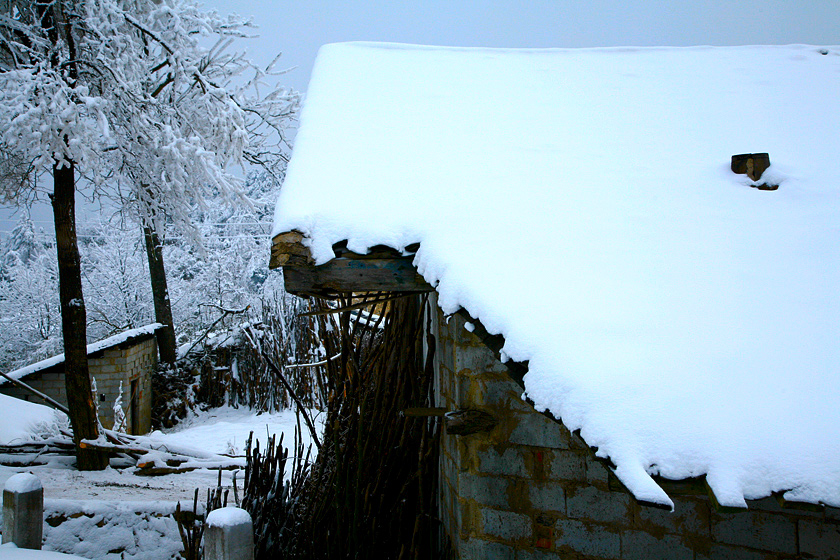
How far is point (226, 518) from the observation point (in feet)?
8.23

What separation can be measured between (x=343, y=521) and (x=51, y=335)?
1703 centimetres

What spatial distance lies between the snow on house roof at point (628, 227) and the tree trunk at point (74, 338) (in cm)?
431

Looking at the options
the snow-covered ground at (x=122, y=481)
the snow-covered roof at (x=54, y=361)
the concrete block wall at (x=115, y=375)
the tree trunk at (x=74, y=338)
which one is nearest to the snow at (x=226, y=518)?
the snow-covered ground at (x=122, y=481)

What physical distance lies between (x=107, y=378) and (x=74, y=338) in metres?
3.51

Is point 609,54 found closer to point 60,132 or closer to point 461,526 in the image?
point 461,526

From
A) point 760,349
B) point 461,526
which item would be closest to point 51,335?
point 461,526

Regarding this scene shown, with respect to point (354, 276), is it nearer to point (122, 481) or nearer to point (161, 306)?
point (122, 481)

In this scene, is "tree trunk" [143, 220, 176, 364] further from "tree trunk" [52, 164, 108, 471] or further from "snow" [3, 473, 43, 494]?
"snow" [3, 473, 43, 494]

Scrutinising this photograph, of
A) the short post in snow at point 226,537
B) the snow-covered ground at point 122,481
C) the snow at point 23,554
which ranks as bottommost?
the snow-covered ground at point 122,481

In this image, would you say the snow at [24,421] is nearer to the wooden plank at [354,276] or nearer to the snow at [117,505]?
the snow at [117,505]

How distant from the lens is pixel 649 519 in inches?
101

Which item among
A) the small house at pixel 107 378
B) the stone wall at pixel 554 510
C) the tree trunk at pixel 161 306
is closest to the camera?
the stone wall at pixel 554 510

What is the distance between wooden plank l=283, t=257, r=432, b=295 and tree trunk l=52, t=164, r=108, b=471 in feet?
17.6

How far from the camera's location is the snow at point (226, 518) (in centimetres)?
249
